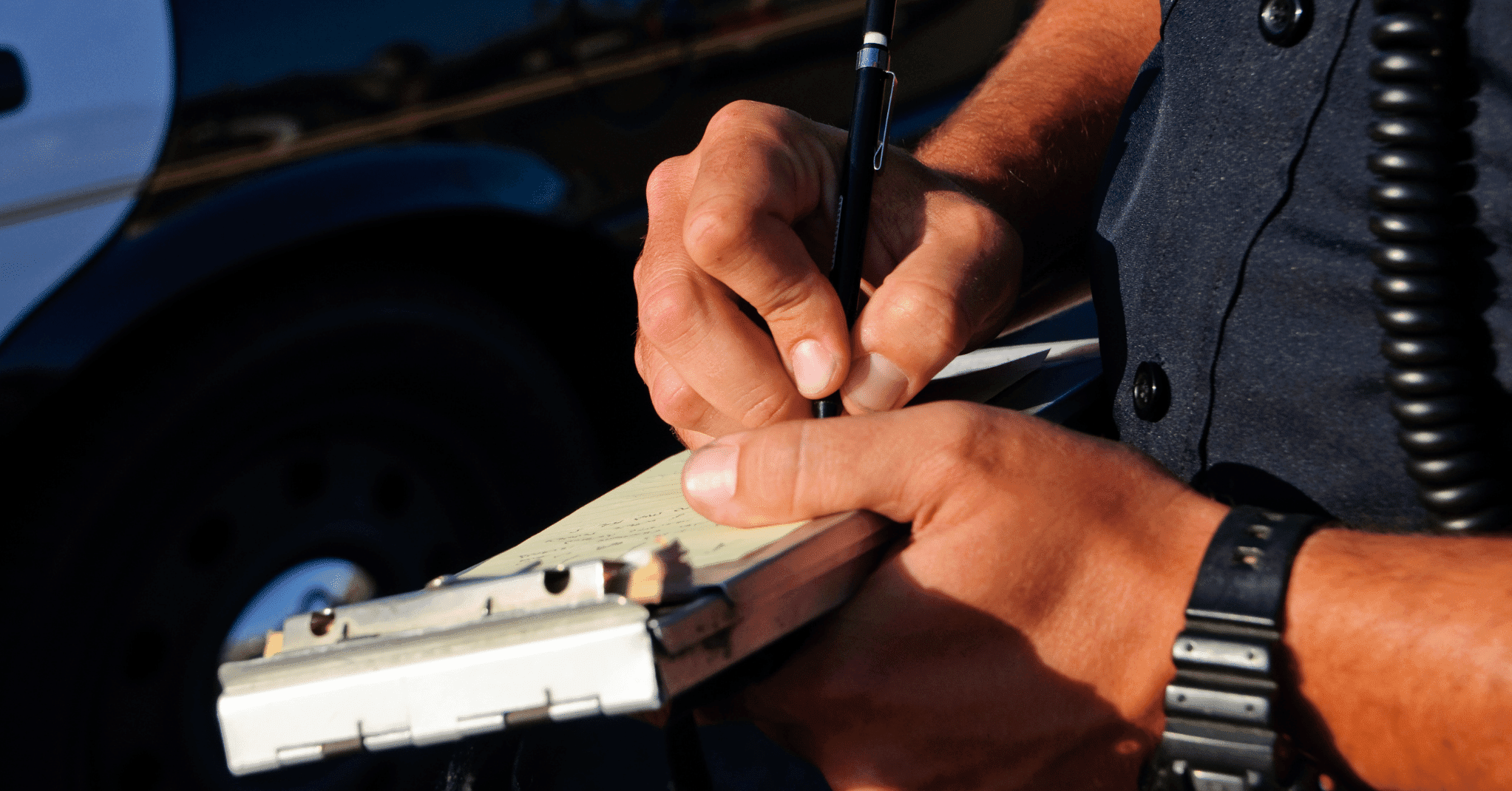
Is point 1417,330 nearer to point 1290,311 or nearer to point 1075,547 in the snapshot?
point 1290,311

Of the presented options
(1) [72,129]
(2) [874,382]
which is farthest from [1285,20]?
(1) [72,129]

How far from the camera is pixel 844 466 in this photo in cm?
90

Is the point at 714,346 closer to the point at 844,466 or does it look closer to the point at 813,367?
the point at 813,367

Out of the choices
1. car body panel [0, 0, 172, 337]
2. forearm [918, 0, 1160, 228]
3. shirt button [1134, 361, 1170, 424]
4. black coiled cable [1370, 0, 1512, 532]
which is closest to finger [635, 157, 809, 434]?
shirt button [1134, 361, 1170, 424]

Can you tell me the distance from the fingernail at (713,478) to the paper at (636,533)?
0.10 ft

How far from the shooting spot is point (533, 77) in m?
2.38

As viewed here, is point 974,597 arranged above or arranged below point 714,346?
below

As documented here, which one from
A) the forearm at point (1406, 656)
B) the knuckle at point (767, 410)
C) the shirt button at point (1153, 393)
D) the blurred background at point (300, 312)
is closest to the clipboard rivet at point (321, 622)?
the knuckle at point (767, 410)

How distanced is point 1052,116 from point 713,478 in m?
1.03

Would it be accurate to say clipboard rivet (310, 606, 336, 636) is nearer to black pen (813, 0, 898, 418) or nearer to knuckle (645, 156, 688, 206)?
black pen (813, 0, 898, 418)

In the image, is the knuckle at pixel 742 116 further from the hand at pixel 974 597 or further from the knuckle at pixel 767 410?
the hand at pixel 974 597

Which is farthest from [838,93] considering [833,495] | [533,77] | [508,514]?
[833,495]

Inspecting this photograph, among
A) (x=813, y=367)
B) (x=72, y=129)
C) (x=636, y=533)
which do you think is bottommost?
(x=636, y=533)

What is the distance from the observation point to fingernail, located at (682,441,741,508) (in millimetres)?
932
